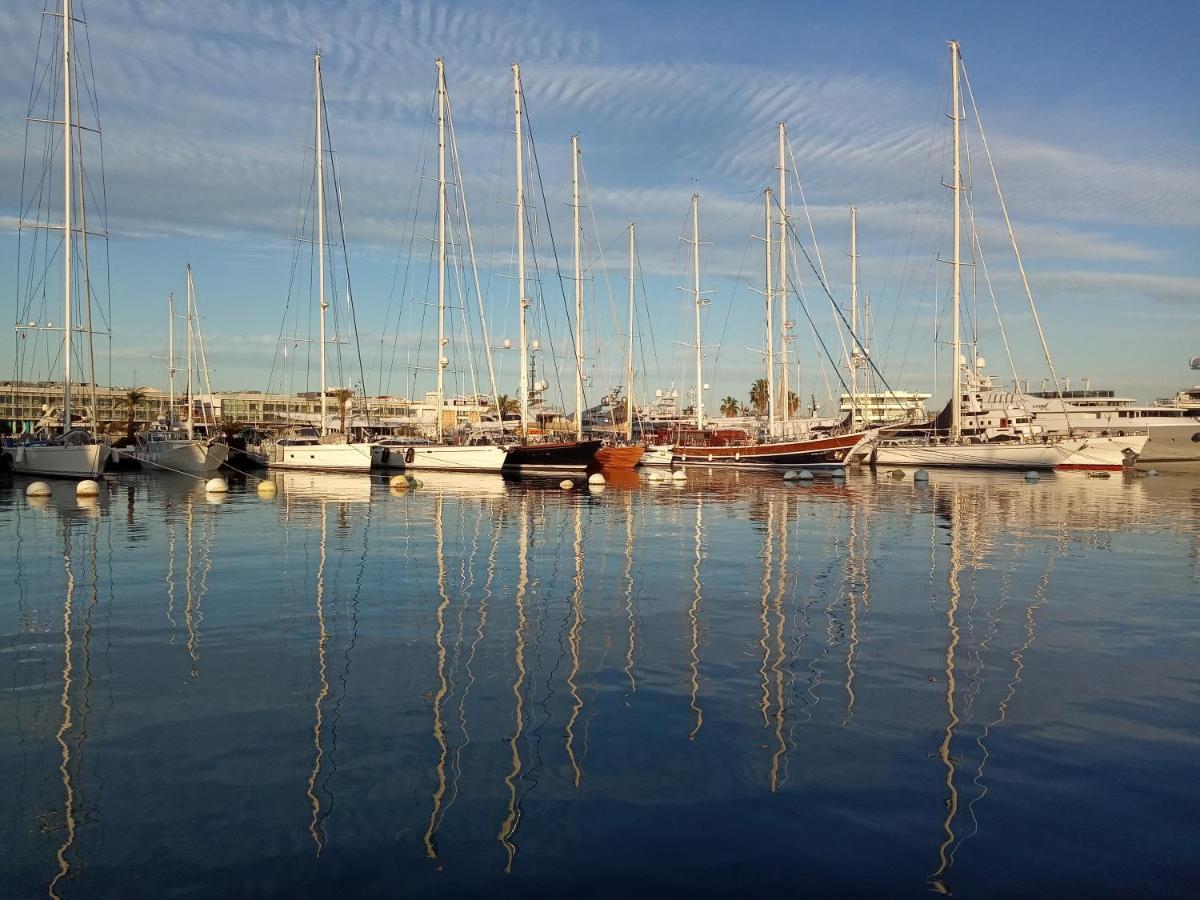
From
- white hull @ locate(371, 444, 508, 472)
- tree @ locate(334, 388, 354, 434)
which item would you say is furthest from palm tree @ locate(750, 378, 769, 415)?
white hull @ locate(371, 444, 508, 472)

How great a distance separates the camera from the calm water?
6.38 metres

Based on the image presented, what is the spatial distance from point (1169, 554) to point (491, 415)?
74.6 m

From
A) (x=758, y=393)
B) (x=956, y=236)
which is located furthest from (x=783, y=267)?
(x=758, y=393)

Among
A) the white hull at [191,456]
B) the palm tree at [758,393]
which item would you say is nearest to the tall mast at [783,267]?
the white hull at [191,456]

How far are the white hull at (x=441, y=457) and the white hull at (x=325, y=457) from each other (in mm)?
1587

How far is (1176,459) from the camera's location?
94.9 meters

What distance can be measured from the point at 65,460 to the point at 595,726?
48.3 meters

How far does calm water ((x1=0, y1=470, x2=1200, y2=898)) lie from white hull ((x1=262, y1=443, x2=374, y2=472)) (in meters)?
38.3

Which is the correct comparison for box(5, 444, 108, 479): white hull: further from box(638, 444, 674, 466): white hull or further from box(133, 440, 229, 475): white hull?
box(638, 444, 674, 466): white hull

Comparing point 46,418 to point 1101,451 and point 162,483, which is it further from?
point 1101,451

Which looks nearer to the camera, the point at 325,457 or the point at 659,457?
the point at 325,457

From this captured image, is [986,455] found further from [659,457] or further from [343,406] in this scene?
[343,406]

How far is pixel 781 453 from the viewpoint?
64.4m

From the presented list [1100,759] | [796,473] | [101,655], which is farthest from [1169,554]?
[796,473]
